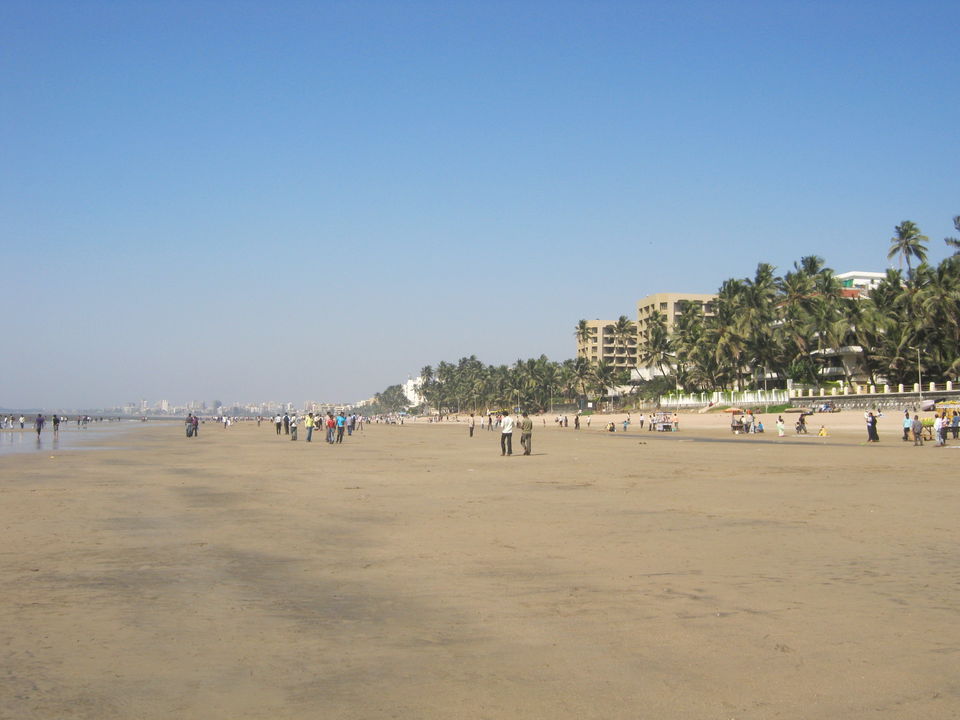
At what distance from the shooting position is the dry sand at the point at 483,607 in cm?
480

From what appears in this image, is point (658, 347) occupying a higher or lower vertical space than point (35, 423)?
higher

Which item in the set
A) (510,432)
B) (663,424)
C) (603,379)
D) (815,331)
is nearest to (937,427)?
(510,432)

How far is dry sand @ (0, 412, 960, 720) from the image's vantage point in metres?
4.80

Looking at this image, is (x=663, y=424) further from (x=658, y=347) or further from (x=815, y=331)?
(x=658, y=347)

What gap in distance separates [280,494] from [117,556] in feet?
23.7

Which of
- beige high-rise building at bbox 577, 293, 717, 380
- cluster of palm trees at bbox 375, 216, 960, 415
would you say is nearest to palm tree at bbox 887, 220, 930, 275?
cluster of palm trees at bbox 375, 216, 960, 415

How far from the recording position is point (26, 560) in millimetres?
9062

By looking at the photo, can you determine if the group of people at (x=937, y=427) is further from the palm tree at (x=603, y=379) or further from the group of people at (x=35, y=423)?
the palm tree at (x=603, y=379)

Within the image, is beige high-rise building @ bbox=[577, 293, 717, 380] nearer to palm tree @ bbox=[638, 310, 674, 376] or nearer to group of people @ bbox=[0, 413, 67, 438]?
palm tree @ bbox=[638, 310, 674, 376]

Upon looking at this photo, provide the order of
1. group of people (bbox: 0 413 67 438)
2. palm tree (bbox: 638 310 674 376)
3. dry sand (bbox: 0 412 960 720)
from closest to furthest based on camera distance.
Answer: dry sand (bbox: 0 412 960 720) → group of people (bbox: 0 413 67 438) → palm tree (bbox: 638 310 674 376)

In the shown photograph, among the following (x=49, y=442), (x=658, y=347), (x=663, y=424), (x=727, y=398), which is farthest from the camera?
(x=658, y=347)

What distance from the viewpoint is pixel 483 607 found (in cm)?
700

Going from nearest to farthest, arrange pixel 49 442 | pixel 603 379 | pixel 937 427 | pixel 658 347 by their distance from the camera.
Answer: pixel 937 427 → pixel 49 442 → pixel 658 347 → pixel 603 379

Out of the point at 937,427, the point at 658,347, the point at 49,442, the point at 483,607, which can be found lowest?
the point at 49,442
